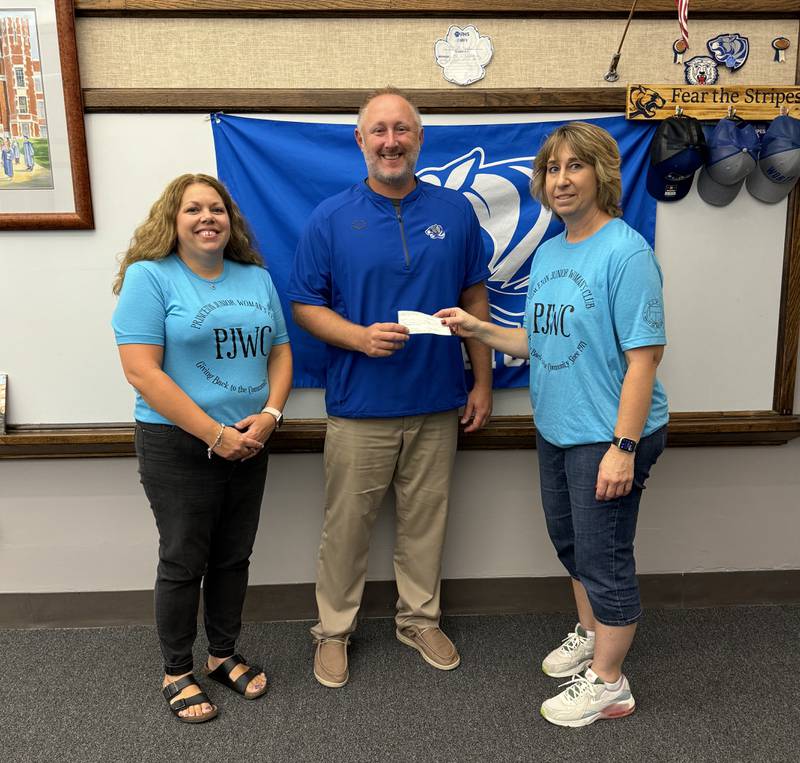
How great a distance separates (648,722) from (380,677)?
0.83 metres

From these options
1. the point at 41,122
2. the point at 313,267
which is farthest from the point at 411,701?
the point at 41,122

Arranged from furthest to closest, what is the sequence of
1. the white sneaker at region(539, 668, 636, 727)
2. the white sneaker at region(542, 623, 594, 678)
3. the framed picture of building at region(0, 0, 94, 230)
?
the white sneaker at region(542, 623, 594, 678)
the framed picture of building at region(0, 0, 94, 230)
the white sneaker at region(539, 668, 636, 727)

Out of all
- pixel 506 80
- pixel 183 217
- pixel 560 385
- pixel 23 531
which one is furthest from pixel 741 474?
pixel 23 531

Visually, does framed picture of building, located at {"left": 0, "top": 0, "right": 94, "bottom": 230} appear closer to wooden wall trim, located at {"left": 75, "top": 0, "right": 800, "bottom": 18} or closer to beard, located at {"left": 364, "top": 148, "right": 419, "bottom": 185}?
wooden wall trim, located at {"left": 75, "top": 0, "right": 800, "bottom": 18}

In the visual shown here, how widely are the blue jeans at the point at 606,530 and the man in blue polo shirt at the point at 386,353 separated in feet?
1.58

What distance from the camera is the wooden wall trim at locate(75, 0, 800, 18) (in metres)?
2.09

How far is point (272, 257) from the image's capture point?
89.1 inches

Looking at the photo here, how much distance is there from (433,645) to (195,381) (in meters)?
1.23

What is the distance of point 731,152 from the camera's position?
2.15 metres

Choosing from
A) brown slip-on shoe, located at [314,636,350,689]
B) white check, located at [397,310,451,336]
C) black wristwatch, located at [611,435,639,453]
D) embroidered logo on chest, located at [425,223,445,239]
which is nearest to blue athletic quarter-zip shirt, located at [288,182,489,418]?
embroidered logo on chest, located at [425,223,445,239]

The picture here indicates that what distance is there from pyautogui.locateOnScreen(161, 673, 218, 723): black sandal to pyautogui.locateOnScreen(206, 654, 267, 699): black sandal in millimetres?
95

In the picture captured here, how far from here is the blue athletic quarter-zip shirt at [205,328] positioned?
1721mm

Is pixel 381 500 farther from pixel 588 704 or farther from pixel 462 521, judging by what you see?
pixel 588 704

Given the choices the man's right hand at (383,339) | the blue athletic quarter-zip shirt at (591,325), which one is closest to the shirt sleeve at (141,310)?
the man's right hand at (383,339)
